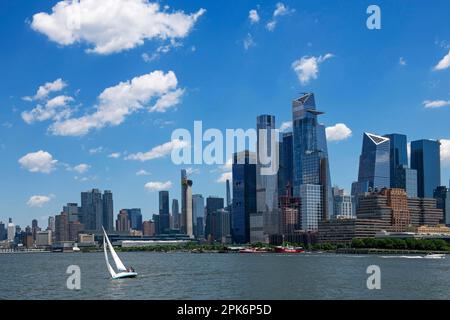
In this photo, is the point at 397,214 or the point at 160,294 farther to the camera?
the point at 397,214

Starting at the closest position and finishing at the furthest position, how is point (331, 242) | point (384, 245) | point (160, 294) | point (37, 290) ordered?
point (160, 294) → point (37, 290) → point (384, 245) → point (331, 242)

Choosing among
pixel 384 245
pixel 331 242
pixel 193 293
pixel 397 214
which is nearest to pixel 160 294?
pixel 193 293

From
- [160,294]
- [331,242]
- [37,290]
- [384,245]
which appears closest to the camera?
[160,294]
